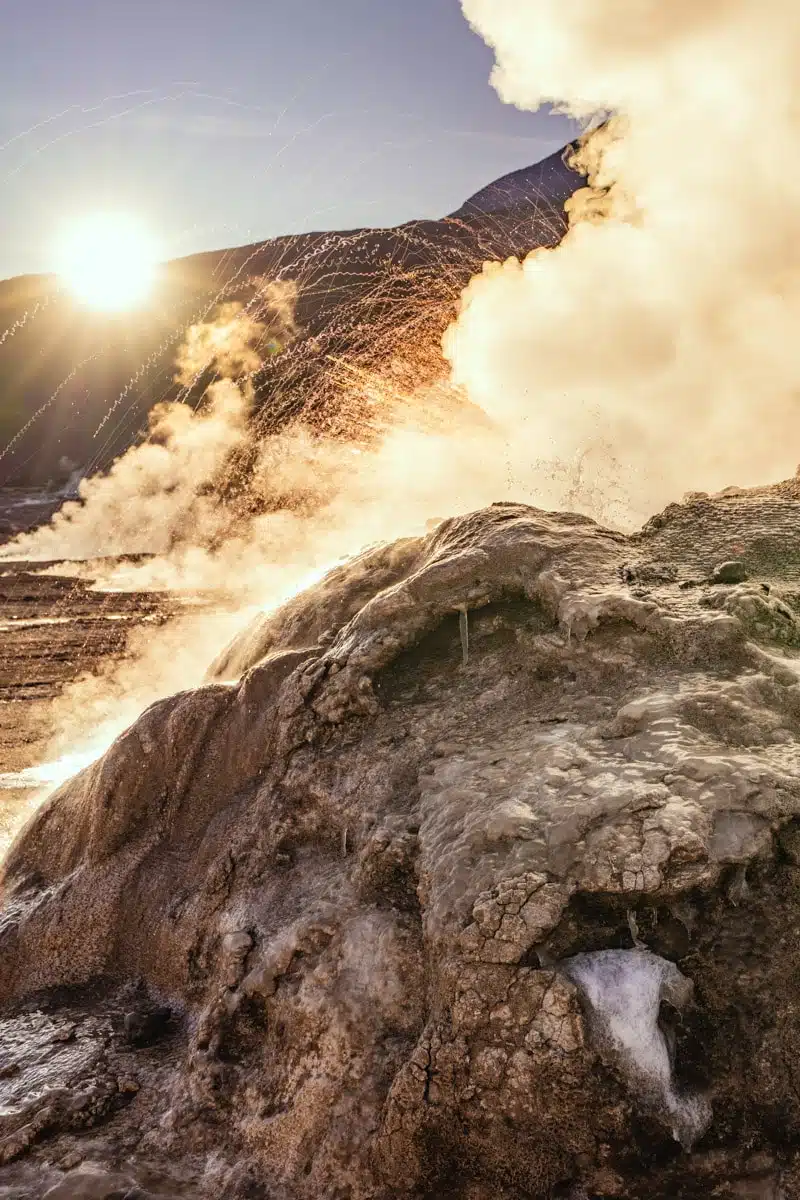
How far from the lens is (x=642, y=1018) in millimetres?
1694

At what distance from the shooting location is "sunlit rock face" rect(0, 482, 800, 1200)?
5.58 ft

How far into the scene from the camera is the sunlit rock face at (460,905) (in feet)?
5.58

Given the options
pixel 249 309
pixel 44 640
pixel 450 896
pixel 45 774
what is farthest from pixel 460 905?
pixel 249 309

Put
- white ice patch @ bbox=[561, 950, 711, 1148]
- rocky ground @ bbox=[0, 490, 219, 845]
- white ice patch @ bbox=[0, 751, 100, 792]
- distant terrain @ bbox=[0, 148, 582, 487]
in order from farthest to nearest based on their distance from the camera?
→ distant terrain @ bbox=[0, 148, 582, 487], rocky ground @ bbox=[0, 490, 219, 845], white ice patch @ bbox=[0, 751, 100, 792], white ice patch @ bbox=[561, 950, 711, 1148]

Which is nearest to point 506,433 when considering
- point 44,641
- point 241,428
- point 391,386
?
point 391,386

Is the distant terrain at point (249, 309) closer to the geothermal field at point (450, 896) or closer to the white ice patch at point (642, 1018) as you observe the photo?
the geothermal field at point (450, 896)

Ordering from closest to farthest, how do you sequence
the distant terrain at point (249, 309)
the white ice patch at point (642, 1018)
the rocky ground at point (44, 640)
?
the white ice patch at point (642, 1018) < the rocky ground at point (44, 640) < the distant terrain at point (249, 309)

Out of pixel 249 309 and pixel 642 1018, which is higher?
pixel 249 309

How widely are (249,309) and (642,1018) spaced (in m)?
29.4

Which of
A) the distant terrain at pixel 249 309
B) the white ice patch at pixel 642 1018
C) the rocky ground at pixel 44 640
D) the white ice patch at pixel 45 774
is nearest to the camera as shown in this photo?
the white ice patch at pixel 642 1018

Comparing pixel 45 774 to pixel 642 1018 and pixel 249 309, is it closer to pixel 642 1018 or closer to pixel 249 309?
pixel 642 1018

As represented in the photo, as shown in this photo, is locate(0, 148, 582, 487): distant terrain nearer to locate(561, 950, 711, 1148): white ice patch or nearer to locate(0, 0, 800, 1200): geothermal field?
locate(0, 0, 800, 1200): geothermal field

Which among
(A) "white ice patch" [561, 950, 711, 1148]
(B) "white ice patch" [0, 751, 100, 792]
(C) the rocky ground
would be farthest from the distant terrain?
(A) "white ice patch" [561, 950, 711, 1148]

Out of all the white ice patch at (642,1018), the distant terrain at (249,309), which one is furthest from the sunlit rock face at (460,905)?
the distant terrain at (249,309)
